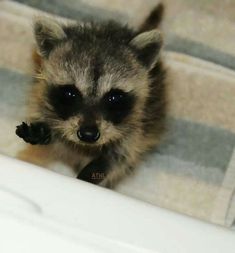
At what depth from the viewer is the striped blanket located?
190 centimetres

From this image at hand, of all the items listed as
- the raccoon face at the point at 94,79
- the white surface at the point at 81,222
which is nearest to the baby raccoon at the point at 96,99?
the raccoon face at the point at 94,79

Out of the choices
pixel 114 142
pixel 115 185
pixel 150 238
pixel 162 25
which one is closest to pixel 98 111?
pixel 114 142

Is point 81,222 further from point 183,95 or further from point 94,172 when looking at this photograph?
point 183,95

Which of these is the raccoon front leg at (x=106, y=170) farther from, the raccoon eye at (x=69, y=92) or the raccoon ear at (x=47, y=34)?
the raccoon ear at (x=47, y=34)

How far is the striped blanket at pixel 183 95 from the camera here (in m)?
1.90

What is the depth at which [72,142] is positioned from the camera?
1804 millimetres

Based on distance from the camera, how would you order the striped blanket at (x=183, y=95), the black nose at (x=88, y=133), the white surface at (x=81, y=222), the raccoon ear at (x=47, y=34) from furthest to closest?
1. the striped blanket at (x=183, y=95)
2. the raccoon ear at (x=47, y=34)
3. the black nose at (x=88, y=133)
4. the white surface at (x=81, y=222)

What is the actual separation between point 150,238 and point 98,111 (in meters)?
0.55

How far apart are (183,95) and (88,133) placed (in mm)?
604

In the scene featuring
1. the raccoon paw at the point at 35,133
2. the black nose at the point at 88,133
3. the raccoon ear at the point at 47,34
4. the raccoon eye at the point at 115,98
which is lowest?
the raccoon paw at the point at 35,133

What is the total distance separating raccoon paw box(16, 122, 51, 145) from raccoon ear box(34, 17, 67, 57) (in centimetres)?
22

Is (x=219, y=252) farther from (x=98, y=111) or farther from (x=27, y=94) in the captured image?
(x=27, y=94)

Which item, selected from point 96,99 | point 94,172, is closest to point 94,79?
point 96,99

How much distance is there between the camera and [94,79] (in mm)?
1578
